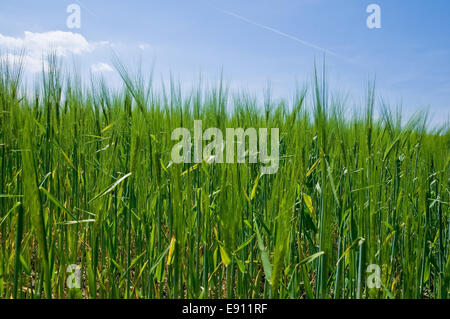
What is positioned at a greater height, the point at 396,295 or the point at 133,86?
the point at 133,86

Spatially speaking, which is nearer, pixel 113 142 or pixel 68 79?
pixel 113 142

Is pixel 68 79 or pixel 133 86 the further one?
pixel 68 79

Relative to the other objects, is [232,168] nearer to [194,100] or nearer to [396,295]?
[194,100]
